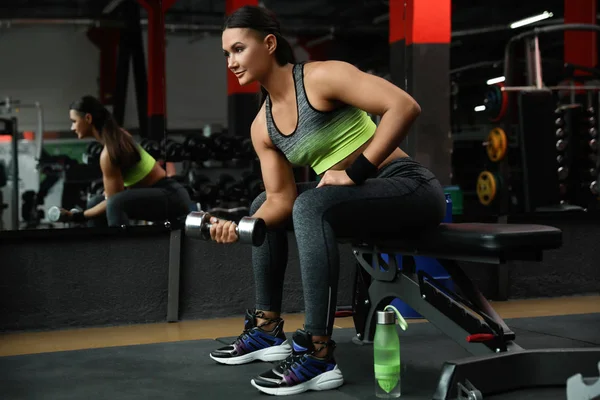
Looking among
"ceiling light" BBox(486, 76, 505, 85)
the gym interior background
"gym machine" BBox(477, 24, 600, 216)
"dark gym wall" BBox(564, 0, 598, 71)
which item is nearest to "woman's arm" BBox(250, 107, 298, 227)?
the gym interior background

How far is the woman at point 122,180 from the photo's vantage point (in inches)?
134

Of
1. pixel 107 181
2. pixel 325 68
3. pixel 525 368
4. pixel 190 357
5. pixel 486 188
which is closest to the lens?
pixel 525 368

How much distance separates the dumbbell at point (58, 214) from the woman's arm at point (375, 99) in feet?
5.28

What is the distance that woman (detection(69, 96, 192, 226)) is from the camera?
339cm

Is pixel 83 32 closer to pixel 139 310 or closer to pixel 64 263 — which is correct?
pixel 64 263

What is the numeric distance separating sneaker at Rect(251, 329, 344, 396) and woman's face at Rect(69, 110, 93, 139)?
1684 mm

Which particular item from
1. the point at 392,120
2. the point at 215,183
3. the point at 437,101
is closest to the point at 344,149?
the point at 392,120

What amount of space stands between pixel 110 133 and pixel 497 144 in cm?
200

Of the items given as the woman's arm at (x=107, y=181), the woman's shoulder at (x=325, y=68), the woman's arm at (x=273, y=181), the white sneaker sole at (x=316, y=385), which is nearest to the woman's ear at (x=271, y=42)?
the woman's shoulder at (x=325, y=68)

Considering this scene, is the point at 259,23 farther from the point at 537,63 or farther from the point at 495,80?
the point at 537,63

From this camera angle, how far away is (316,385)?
2.13m

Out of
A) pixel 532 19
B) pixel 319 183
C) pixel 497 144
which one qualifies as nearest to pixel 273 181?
pixel 319 183

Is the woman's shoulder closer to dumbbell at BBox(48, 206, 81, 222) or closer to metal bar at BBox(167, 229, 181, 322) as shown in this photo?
metal bar at BBox(167, 229, 181, 322)

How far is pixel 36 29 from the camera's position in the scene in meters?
3.32
